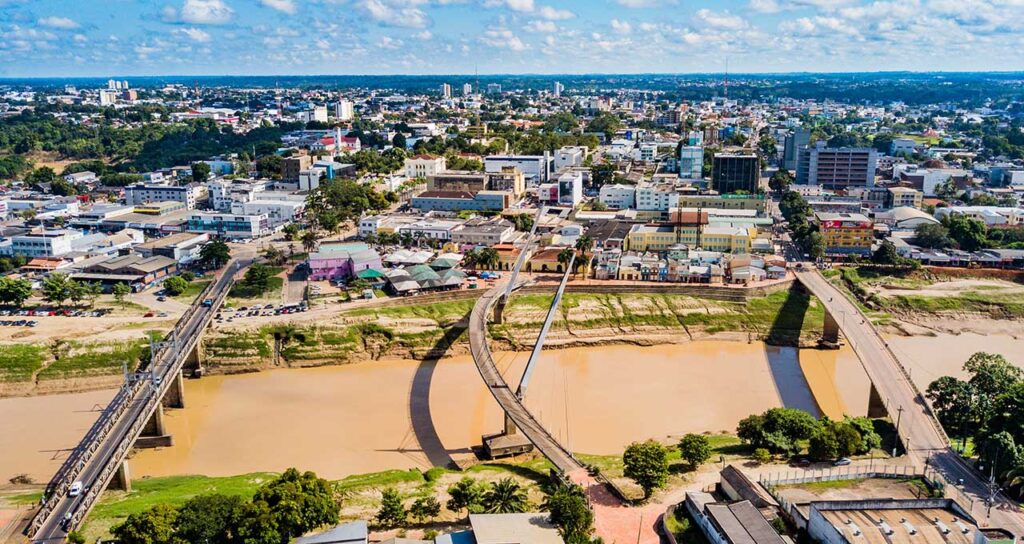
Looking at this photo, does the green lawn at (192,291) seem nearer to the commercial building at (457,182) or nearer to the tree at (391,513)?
the tree at (391,513)

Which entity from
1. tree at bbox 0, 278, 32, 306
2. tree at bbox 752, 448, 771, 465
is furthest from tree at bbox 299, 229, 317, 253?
tree at bbox 752, 448, 771, 465

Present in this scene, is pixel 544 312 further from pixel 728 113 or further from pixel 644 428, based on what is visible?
pixel 728 113

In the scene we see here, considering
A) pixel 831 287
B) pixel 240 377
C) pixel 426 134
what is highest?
pixel 426 134

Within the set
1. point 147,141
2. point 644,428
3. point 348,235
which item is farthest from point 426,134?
point 644,428

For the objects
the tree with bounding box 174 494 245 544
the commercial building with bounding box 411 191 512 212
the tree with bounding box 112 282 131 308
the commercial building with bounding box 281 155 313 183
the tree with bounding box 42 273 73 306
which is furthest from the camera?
the commercial building with bounding box 281 155 313 183

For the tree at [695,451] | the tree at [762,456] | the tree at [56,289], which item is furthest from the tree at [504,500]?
the tree at [56,289]

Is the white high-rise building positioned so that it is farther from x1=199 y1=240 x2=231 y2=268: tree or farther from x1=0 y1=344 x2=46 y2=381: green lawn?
x1=0 y1=344 x2=46 y2=381: green lawn
